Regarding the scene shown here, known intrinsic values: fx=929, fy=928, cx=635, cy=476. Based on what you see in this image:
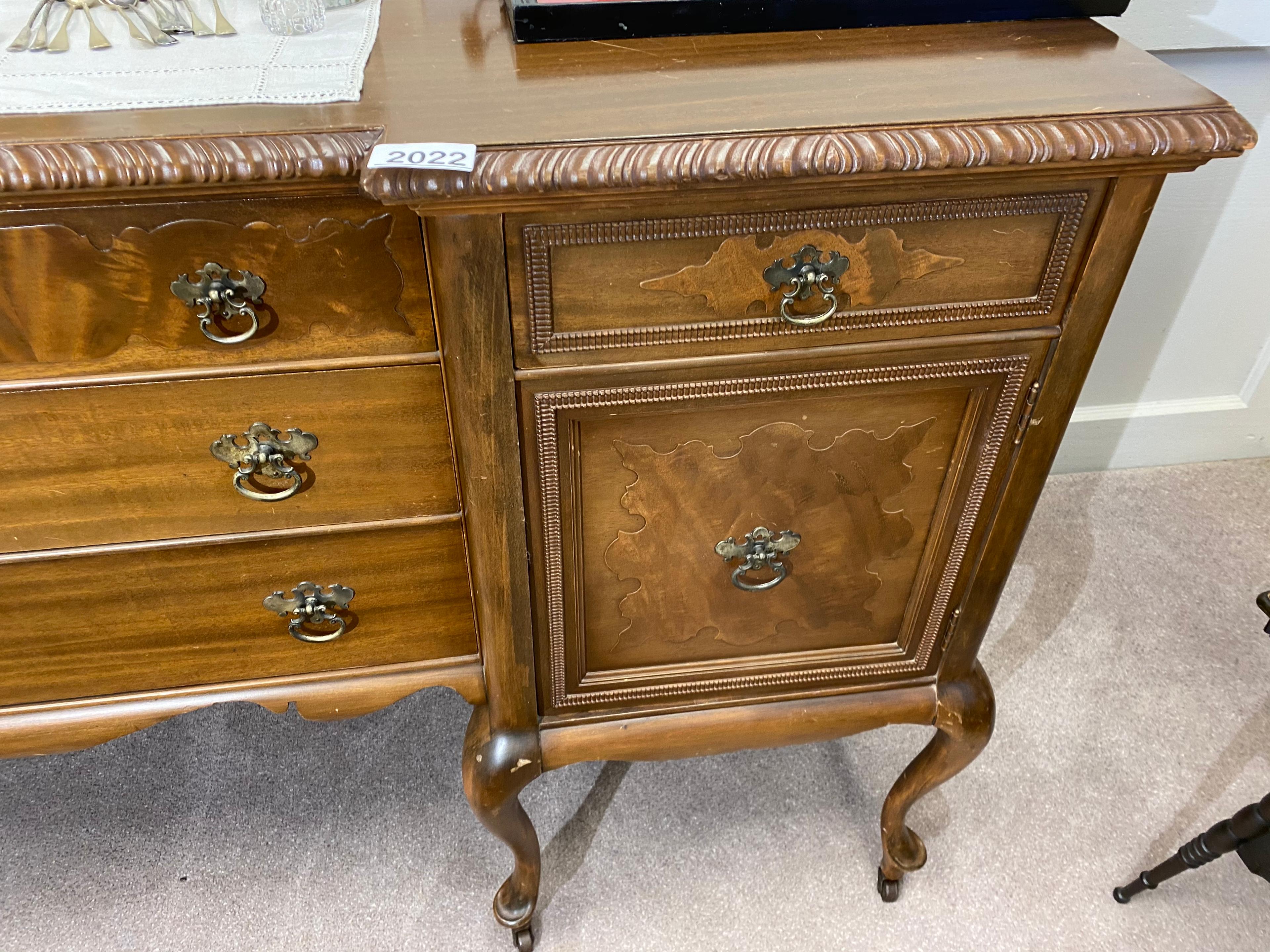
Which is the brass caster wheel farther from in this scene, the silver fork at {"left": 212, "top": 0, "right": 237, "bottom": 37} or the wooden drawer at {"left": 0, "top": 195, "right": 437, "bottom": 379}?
the silver fork at {"left": 212, "top": 0, "right": 237, "bottom": 37}

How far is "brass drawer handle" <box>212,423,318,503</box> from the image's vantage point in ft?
2.37

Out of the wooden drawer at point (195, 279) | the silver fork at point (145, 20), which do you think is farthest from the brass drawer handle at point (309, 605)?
the silver fork at point (145, 20)

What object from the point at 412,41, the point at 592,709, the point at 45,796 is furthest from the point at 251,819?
the point at 412,41

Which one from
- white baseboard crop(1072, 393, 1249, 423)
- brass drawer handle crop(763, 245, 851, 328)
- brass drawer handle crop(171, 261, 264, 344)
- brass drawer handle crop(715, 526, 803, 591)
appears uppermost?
brass drawer handle crop(763, 245, 851, 328)

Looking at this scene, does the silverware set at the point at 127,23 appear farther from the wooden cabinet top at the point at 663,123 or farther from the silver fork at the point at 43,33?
the wooden cabinet top at the point at 663,123

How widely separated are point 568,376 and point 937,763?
629 mm

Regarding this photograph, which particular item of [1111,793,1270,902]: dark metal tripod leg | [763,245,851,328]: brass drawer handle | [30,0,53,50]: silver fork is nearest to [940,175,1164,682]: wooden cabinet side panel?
[763,245,851,328]: brass drawer handle

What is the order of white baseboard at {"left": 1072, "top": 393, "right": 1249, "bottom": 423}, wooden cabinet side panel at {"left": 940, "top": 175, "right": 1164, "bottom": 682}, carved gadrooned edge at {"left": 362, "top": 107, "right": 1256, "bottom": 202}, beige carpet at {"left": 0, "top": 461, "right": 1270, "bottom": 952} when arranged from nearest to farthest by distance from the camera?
carved gadrooned edge at {"left": 362, "top": 107, "right": 1256, "bottom": 202}, wooden cabinet side panel at {"left": 940, "top": 175, "right": 1164, "bottom": 682}, beige carpet at {"left": 0, "top": 461, "right": 1270, "bottom": 952}, white baseboard at {"left": 1072, "top": 393, "right": 1249, "bottom": 423}

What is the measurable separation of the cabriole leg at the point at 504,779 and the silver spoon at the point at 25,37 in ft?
2.23

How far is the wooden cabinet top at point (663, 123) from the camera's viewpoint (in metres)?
0.56

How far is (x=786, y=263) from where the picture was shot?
637mm

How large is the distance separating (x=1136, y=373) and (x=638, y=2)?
47.9 inches

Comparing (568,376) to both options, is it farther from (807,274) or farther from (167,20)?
(167,20)

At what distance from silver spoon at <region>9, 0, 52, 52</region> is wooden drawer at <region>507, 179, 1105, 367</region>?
1.42 ft
